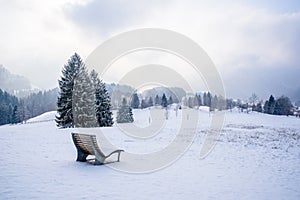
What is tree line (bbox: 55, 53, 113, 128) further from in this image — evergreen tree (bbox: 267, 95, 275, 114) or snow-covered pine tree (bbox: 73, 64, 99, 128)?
evergreen tree (bbox: 267, 95, 275, 114)

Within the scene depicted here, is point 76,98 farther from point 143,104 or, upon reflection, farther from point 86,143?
point 143,104

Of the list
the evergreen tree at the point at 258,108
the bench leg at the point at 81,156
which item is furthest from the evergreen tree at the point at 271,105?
the bench leg at the point at 81,156

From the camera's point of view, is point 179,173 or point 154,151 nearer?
point 179,173

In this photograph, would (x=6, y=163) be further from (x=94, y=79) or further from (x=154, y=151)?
(x=94, y=79)

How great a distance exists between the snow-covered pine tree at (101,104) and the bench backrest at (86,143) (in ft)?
64.8

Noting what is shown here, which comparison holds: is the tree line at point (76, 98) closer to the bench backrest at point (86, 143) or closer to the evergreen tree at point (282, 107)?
the bench backrest at point (86, 143)

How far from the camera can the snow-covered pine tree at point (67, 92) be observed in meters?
24.0

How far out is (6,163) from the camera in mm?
6664

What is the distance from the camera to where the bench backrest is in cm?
666

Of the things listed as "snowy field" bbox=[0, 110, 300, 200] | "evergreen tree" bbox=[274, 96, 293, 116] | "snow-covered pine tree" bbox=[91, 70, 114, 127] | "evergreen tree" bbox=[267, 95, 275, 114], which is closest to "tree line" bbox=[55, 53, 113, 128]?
"snow-covered pine tree" bbox=[91, 70, 114, 127]

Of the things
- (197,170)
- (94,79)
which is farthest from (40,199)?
(94,79)

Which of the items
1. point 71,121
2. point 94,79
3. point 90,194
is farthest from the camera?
point 94,79

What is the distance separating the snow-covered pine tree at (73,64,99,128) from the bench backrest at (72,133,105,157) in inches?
682

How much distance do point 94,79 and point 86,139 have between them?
Answer: 23.3m
